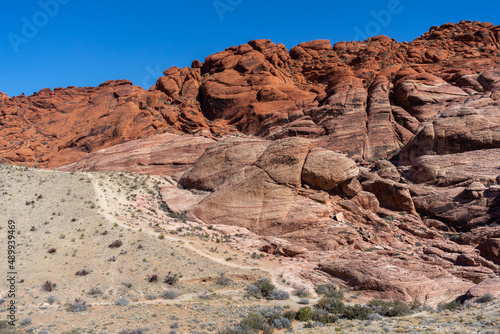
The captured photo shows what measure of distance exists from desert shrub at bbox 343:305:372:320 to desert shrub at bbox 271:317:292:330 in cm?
304

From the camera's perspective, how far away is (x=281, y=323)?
14852 mm

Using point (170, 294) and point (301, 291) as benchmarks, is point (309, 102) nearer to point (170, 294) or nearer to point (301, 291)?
point (301, 291)

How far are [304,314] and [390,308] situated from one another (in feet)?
14.4

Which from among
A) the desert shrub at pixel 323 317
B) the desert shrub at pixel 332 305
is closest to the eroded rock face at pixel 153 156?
the desert shrub at pixel 332 305

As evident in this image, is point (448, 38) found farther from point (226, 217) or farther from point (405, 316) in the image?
point (405, 316)

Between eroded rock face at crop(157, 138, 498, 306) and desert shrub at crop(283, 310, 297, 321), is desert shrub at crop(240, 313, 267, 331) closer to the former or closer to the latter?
desert shrub at crop(283, 310, 297, 321)

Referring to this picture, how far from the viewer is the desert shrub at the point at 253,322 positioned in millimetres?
14420

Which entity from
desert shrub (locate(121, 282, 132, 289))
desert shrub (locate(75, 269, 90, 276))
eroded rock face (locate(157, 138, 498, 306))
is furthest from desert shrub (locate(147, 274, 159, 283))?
eroded rock face (locate(157, 138, 498, 306))

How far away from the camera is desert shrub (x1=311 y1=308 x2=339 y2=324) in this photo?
50.0 feet

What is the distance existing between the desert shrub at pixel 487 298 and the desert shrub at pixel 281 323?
9220 mm

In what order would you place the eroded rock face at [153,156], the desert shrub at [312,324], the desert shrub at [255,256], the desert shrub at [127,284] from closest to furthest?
the desert shrub at [312,324] < the desert shrub at [127,284] < the desert shrub at [255,256] < the eroded rock face at [153,156]

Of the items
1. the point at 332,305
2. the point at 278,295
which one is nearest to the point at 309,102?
the point at 278,295

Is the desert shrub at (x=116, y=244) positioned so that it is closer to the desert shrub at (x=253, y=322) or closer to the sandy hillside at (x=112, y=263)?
the sandy hillside at (x=112, y=263)

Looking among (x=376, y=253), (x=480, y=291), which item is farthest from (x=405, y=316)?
(x=376, y=253)
